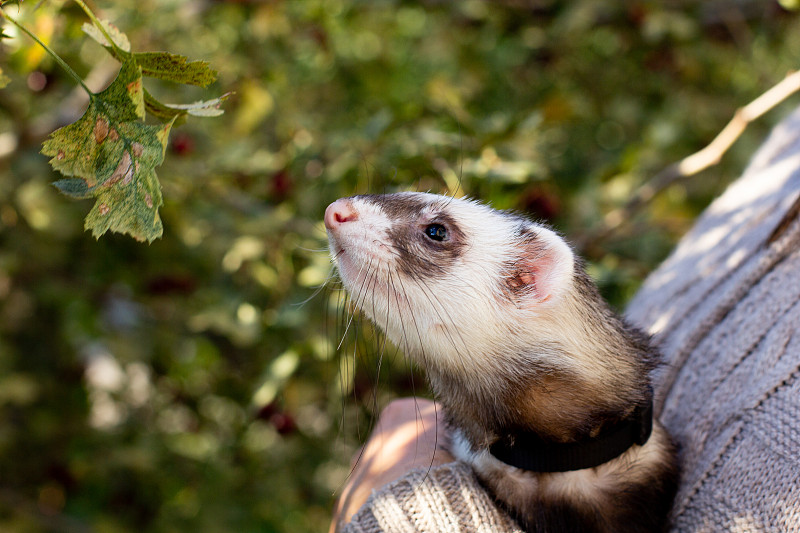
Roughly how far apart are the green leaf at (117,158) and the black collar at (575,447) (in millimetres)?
572

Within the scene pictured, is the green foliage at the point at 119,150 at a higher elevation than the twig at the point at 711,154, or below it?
higher

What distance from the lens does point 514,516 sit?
3.19ft

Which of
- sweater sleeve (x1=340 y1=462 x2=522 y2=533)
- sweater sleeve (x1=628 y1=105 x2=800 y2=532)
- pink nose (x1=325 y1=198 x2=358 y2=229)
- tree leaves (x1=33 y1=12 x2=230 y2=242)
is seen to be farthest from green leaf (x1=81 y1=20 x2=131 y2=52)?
sweater sleeve (x1=628 y1=105 x2=800 y2=532)

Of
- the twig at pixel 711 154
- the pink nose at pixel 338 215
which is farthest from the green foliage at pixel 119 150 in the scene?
the twig at pixel 711 154

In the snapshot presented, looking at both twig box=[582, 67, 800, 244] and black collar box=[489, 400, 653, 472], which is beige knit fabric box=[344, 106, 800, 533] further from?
twig box=[582, 67, 800, 244]

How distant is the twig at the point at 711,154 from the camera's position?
1.50m

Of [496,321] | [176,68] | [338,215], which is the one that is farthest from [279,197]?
[176,68]

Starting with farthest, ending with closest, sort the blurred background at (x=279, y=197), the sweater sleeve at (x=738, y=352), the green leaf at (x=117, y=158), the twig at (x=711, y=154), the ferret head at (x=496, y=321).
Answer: the blurred background at (x=279, y=197) → the twig at (x=711, y=154) → the ferret head at (x=496, y=321) → the sweater sleeve at (x=738, y=352) → the green leaf at (x=117, y=158)

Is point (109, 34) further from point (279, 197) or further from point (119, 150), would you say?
point (279, 197)

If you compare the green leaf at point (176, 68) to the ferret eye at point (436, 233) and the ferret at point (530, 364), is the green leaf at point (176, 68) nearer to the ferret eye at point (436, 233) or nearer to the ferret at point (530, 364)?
the ferret at point (530, 364)

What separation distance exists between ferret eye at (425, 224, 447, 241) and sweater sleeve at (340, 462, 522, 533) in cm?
33

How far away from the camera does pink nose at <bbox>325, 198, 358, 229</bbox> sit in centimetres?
100

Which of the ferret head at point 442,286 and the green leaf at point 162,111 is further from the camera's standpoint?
the ferret head at point 442,286

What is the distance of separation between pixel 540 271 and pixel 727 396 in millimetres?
327
